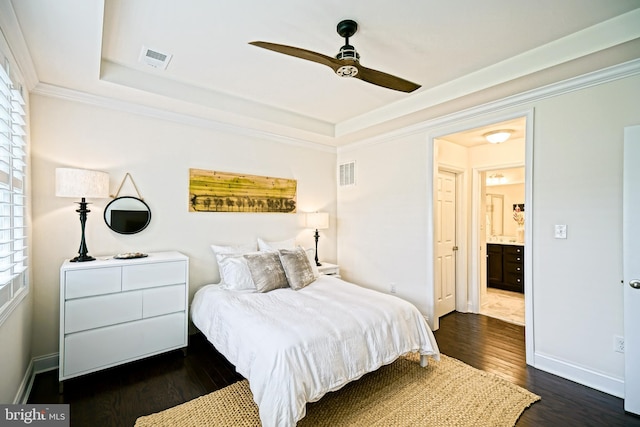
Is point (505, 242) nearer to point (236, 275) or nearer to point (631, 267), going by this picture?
point (631, 267)

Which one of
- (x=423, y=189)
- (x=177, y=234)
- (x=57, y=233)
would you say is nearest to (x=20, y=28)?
(x=57, y=233)

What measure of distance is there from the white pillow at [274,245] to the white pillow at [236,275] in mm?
642

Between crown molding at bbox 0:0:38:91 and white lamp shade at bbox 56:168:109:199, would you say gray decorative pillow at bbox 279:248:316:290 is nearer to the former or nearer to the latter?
white lamp shade at bbox 56:168:109:199

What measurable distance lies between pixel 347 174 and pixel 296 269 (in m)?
1.98

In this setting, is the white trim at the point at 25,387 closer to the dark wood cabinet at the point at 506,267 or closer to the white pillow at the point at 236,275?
the white pillow at the point at 236,275

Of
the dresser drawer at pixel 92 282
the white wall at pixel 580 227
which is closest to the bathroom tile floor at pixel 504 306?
the white wall at pixel 580 227

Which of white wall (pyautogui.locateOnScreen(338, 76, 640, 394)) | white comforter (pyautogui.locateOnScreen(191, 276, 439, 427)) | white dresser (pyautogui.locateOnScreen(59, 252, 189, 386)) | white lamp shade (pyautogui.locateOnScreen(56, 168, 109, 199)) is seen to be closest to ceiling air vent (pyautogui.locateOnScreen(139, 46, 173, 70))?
white lamp shade (pyautogui.locateOnScreen(56, 168, 109, 199))

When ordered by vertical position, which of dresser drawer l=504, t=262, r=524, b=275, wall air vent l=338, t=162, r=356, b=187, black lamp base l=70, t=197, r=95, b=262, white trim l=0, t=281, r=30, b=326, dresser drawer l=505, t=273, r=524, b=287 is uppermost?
wall air vent l=338, t=162, r=356, b=187

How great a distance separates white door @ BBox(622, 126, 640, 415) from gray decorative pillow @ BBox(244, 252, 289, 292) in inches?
108

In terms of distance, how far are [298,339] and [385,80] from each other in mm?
1882

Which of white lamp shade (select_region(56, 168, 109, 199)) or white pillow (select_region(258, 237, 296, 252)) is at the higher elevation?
white lamp shade (select_region(56, 168, 109, 199))

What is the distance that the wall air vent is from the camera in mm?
4527

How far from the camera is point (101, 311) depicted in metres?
2.51

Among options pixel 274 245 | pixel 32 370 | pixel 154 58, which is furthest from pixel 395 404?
pixel 154 58
